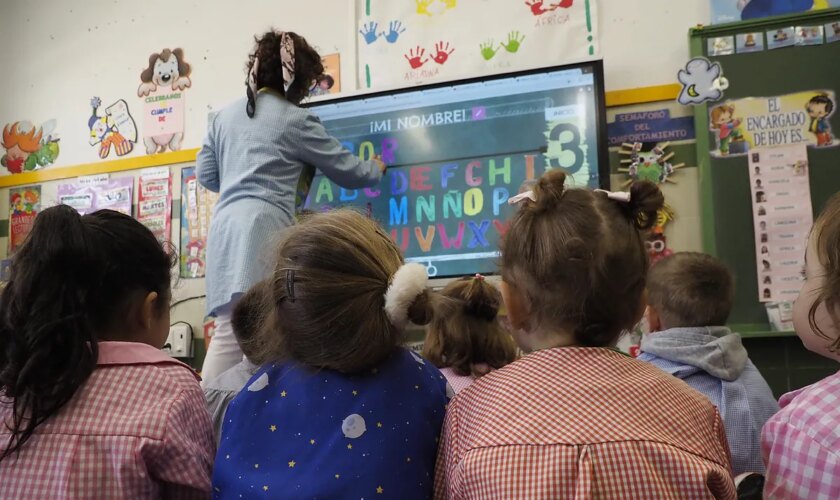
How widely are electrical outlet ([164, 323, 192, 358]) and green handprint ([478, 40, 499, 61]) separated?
1.73m

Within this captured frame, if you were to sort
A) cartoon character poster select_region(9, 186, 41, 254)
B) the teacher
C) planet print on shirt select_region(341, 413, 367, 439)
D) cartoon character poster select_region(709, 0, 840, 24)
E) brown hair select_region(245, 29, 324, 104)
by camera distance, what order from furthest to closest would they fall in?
cartoon character poster select_region(9, 186, 41, 254) < cartoon character poster select_region(709, 0, 840, 24) < brown hair select_region(245, 29, 324, 104) < the teacher < planet print on shirt select_region(341, 413, 367, 439)

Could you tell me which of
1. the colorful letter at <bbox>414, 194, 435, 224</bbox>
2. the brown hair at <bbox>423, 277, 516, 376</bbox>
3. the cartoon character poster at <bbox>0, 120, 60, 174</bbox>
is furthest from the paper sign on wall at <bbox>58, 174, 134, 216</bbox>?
the brown hair at <bbox>423, 277, 516, 376</bbox>

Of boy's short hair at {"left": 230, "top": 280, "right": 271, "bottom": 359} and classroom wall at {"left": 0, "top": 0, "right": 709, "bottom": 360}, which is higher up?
classroom wall at {"left": 0, "top": 0, "right": 709, "bottom": 360}

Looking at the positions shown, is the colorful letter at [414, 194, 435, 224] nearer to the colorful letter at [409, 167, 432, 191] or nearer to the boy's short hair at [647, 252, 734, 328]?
the colorful letter at [409, 167, 432, 191]

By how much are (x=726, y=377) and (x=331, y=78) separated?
1.99 m

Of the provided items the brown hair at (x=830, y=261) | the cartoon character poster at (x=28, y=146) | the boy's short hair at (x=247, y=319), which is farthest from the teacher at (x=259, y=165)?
the cartoon character poster at (x=28, y=146)

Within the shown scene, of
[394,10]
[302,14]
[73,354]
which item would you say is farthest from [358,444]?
[302,14]

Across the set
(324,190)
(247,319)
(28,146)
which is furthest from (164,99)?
(247,319)

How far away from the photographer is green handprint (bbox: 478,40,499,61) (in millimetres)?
2590

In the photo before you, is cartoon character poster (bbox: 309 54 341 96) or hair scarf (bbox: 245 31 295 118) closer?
hair scarf (bbox: 245 31 295 118)

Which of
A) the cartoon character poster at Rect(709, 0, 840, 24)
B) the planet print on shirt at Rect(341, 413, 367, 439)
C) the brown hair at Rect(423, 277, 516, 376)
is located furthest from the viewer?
the cartoon character poster at Rect(709, 0, 840, 24)

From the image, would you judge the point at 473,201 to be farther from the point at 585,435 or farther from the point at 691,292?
the point at 585,435

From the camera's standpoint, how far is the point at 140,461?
899mm

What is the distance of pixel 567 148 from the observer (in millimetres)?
2305
